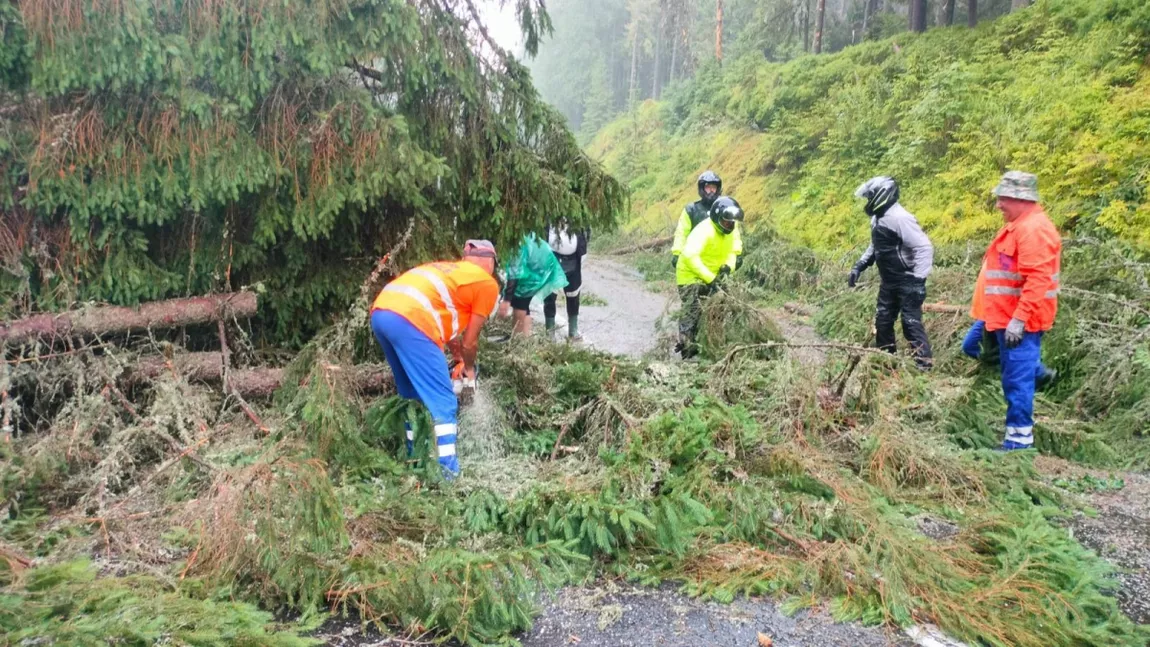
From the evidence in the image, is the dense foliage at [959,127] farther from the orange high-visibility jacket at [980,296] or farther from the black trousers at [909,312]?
the orange high-visibility jacket at [980,296]

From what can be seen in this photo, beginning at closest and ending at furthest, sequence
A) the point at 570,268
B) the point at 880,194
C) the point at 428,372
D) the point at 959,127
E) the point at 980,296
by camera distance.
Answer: the point at 428,372 < the point at 980,296 < the point at 880,194 < the point at 570,268 < the point at 959,127

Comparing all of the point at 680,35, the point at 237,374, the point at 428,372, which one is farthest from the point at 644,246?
the point at 680,35

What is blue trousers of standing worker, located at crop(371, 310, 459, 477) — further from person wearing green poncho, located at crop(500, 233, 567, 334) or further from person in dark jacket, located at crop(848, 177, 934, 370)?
person in dark jacket, located at crop(848, 177, 934, 370)

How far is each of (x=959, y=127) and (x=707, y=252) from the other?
838cm

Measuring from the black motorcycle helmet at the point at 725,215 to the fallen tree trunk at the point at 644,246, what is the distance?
32.3 ft

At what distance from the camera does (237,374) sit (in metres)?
5.11

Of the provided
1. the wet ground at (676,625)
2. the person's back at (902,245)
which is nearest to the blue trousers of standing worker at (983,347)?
the person's back at (902,245)

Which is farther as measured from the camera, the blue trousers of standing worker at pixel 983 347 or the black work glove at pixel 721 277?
the black work glove at pixel 721 277

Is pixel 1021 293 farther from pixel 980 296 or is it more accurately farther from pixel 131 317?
pixel 131 317

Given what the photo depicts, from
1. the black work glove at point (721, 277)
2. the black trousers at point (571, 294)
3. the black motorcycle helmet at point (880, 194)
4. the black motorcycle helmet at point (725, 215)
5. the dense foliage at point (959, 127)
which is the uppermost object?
the dense foliage at point (959, 127)

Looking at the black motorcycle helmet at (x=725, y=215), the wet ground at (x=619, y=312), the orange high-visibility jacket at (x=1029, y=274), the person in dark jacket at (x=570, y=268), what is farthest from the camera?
the wet ground at (x=619, y=312)

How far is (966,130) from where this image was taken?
11.9 meters

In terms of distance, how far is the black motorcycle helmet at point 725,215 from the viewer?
6.30 m

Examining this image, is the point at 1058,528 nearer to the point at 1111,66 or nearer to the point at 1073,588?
the point at 1073,588
